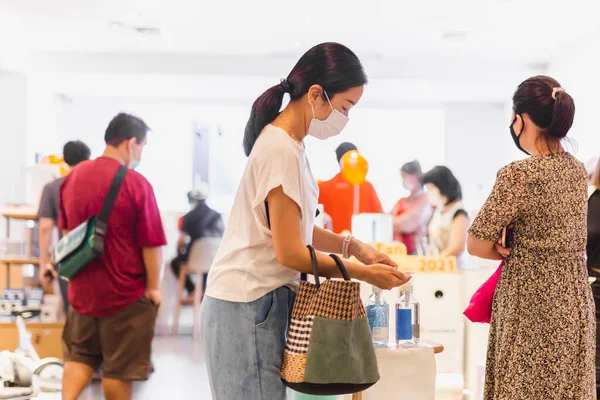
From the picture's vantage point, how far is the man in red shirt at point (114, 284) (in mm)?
2811

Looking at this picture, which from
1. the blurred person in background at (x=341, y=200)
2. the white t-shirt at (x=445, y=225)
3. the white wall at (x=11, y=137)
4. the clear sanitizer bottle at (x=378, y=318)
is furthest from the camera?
the white wall at (x=11, y=137)

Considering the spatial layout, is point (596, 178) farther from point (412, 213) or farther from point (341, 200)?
point (412, 213)

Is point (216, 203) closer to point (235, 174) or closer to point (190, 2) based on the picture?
point (235, 174)

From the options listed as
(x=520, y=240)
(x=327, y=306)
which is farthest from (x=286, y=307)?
(x=520, y=240)

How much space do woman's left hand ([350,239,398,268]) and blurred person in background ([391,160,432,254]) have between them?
3.34m

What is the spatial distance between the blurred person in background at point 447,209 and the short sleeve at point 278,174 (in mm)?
2977

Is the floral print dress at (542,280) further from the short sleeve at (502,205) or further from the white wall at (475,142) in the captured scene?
the white wall at (475,142)

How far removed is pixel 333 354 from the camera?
143cm

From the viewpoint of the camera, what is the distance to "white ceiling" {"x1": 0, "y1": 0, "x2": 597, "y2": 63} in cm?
659


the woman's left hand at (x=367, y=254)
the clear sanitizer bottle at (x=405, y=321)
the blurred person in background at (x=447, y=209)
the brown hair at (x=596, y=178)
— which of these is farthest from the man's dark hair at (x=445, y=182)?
the woman's left hand at (x=367, y=254)

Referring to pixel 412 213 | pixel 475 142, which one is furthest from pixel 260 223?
pixel 475 142

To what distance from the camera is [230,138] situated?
10.8 m

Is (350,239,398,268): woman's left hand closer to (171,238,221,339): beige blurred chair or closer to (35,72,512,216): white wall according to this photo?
(171,238,221,339): beige blurred chair

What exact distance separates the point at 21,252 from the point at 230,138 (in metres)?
5.75
